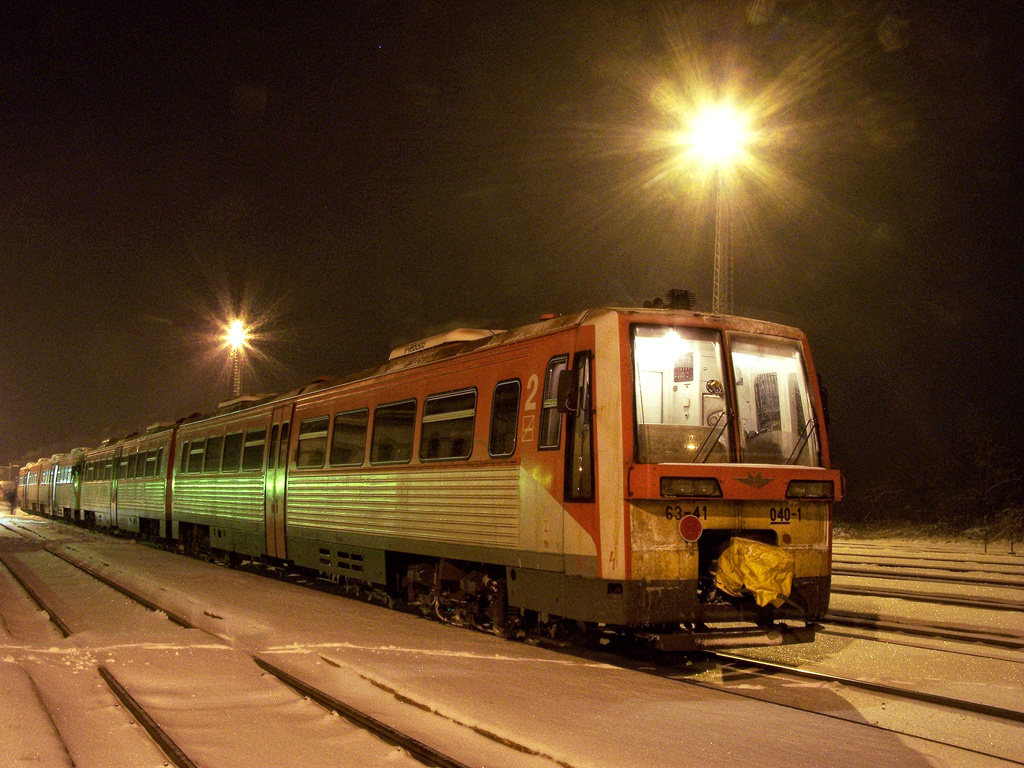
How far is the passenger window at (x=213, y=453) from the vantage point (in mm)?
17719

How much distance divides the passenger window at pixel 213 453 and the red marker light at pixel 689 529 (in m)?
12.2

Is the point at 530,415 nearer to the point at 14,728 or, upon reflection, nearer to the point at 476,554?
the point at 476,554

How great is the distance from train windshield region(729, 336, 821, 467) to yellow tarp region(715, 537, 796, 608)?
82 cm

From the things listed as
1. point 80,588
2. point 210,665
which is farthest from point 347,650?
point 80,588

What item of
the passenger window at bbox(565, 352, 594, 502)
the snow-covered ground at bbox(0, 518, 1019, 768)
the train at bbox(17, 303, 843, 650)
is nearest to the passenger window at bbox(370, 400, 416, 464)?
the train at bbox(17, 303, 843, 650)

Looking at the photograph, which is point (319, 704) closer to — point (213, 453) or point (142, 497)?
point (213, 453)

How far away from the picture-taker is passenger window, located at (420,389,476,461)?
9461 millimetres

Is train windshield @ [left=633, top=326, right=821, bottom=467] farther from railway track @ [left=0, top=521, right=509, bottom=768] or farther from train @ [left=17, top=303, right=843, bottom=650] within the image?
railway track @ [left=0, top=521, right=509, bottom=768]

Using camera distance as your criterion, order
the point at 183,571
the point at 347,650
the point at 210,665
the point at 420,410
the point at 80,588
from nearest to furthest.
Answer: the point at 210,665, the point at 347,650, the point at 420,410, the point at 80,588, the point at 183,571

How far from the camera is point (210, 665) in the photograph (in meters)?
7.72

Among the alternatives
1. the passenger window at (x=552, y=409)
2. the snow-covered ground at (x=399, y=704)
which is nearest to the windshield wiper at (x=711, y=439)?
the passenger window at (x=552, y=409)

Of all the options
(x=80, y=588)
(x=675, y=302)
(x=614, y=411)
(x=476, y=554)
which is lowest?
(x=80, y=588)

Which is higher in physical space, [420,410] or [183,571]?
[420,410]

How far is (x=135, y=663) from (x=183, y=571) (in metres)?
9.12
